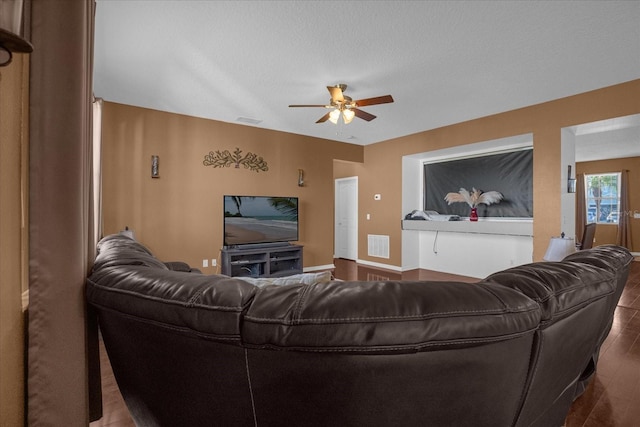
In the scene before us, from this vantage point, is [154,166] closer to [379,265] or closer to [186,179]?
[186,179]

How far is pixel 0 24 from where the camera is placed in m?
0.59

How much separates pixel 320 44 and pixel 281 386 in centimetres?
274

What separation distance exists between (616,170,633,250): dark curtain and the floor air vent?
18.9 feet

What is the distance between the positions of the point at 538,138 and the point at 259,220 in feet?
13.6

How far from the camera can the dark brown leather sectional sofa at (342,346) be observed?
72cm

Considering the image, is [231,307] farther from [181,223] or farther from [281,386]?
[181,223]

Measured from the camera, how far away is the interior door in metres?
7.43

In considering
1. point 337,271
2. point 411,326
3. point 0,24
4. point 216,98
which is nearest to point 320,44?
point 216,98

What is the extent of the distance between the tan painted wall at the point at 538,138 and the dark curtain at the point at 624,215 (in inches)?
207

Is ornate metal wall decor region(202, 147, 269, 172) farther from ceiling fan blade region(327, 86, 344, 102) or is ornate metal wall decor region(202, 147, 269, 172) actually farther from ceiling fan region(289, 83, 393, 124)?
ceiling fan blade region(327, 86, 344, 102)

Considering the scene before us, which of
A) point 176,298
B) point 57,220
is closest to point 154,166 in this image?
point 57,220

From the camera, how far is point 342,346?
2.29ft

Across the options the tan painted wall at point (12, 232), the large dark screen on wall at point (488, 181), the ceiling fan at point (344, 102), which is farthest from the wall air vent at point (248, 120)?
the tan painted wall at point (12, 232)

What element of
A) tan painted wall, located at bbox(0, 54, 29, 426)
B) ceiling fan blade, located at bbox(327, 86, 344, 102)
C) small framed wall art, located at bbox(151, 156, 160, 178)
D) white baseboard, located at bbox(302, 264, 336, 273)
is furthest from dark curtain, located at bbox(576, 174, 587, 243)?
tan painted wall, located at bbox(0, 54, 29, 426)
